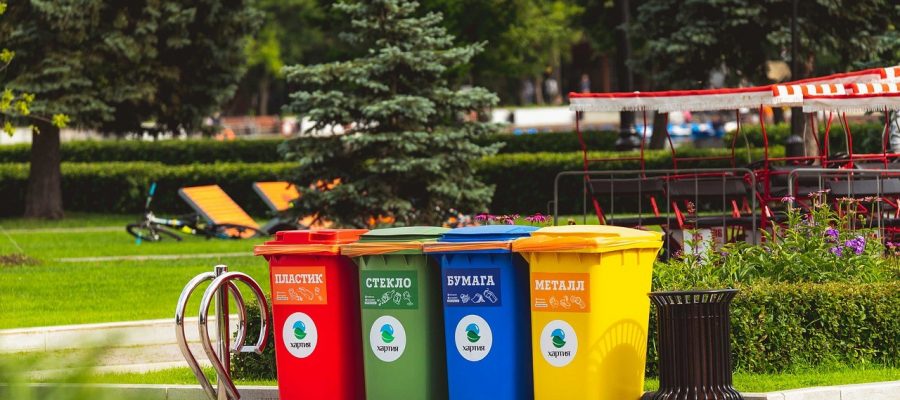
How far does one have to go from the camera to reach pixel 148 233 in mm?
24438

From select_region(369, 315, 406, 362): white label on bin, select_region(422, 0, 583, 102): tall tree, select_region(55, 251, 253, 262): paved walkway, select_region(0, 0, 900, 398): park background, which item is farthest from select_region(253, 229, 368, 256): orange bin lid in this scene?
select_region(422, 0, 583, 102): tall tree

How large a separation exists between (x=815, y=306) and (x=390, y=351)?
3137 millimetres

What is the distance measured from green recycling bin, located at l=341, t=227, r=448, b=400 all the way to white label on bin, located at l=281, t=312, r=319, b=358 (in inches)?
13.1

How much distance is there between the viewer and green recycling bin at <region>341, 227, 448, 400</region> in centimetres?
837

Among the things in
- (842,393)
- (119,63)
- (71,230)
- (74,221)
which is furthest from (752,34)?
(842,393)

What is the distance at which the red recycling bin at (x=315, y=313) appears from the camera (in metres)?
8.58

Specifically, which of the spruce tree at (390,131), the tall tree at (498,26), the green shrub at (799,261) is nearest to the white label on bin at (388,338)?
the green shrub at (799,261)

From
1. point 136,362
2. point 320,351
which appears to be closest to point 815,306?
point 320,351

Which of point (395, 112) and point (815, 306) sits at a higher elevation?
point (395, 112)

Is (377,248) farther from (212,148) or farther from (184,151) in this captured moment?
(184,151)

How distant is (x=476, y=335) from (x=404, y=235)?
732mm

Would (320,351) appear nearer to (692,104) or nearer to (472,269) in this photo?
(472,269)

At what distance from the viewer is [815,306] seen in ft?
32.0

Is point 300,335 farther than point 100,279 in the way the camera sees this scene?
No
